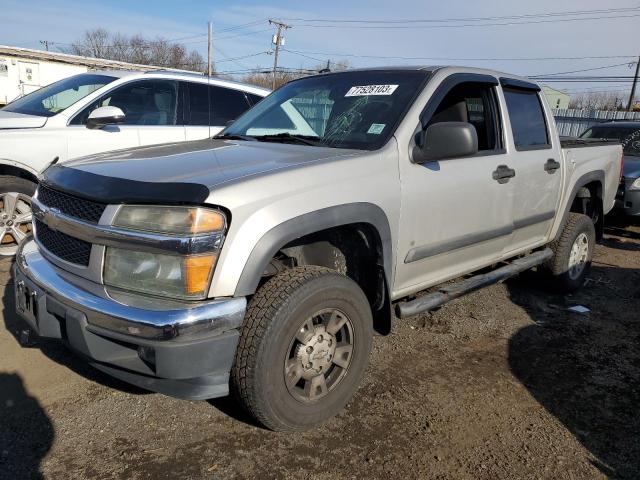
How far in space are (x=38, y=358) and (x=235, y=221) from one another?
2.04m

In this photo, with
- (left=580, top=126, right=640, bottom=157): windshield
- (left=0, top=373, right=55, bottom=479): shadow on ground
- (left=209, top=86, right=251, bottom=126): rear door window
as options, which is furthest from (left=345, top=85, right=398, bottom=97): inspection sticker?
(left=580, top=126, right=640, bottom=157): windshield

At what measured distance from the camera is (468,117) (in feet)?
12.9

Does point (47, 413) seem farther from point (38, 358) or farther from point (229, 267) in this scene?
point (229, 267)

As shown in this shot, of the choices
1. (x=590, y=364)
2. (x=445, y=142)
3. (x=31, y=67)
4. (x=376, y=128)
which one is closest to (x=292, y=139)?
(x=376, y=128)

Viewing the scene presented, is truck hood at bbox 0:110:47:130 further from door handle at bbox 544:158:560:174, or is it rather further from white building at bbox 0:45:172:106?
white building at bbox 0:45:172:106

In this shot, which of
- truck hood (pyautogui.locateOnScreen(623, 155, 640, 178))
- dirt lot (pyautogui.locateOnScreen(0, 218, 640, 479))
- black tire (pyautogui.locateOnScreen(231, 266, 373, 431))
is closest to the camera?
black tire (pyautogui.locateOnScreen(231, 266, 373, 431))

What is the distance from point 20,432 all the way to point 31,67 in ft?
75.0

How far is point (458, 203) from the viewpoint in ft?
10.9

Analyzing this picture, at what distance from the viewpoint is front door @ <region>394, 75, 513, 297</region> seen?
10.1 feet

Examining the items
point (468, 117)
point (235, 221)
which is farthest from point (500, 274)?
point (235, 221)

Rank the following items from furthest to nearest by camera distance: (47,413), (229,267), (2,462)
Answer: (47,413), (2,462), (229,267)

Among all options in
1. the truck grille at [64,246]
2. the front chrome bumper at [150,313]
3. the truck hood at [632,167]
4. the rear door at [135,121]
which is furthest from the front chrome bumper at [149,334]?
the truck hood at [632,167]

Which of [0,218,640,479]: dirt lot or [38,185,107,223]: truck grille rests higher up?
[38,185,107,223]: truck grille

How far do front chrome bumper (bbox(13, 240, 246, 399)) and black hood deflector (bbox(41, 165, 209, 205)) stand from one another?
0.41 meters
